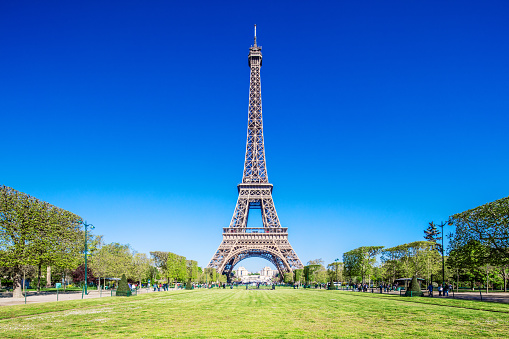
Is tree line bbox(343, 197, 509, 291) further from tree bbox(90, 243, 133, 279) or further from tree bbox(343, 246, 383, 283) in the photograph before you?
tree bbox(90, 243, 133, 279)

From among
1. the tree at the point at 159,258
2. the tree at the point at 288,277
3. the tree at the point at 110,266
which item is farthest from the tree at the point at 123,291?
the tree at the point at 159,258

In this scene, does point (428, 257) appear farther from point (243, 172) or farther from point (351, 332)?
point (351, 332)

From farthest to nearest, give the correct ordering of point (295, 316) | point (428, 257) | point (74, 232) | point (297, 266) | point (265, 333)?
point (297, 266) < point (428, 257) < point (74, 232) < point (295, 316) < point (265, 333)

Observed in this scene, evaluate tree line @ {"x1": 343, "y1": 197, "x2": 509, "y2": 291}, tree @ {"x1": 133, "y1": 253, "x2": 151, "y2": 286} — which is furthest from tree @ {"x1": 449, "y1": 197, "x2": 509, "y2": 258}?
tree @ {"x1": 133, "y1": 253, "x2": 151, "y2": 286}

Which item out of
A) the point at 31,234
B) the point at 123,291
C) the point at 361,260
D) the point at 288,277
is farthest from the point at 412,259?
the point at 31,234

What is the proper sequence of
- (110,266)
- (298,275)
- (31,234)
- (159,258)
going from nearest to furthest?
1. (31,234)
2. (110,266)
3. (298,275)
4. (159,258)

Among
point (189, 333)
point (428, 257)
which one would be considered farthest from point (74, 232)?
point (428, 257)

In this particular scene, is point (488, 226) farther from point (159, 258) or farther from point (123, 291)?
point (159, 258)

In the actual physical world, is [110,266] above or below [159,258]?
above

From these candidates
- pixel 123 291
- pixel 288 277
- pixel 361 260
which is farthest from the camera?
pixel 288 277
